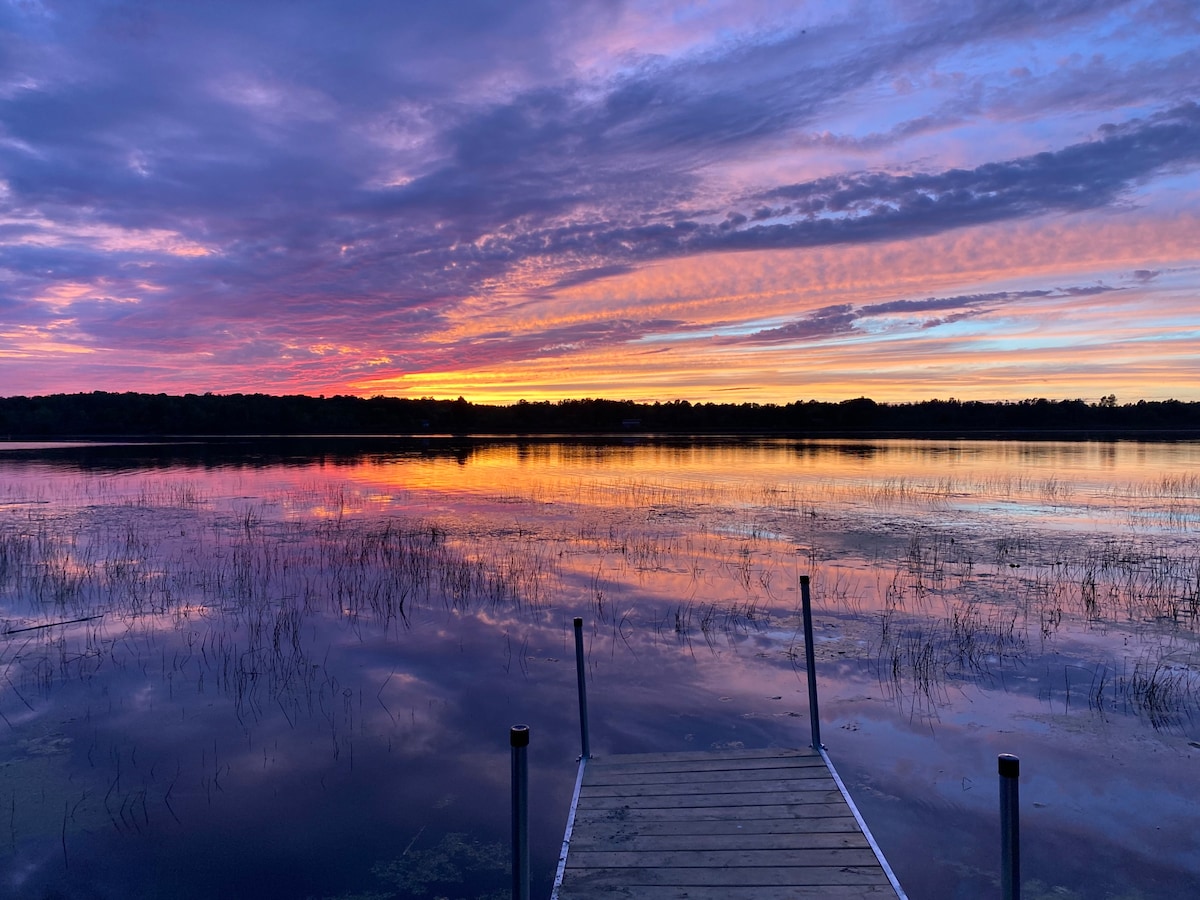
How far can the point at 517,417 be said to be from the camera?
13250 centimetres

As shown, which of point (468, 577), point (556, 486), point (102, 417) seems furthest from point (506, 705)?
point (102, 417)

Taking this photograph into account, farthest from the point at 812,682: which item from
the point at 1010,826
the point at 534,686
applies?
the point at 534,686

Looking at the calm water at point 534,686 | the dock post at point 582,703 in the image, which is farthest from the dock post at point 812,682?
the dock post at point 582,703

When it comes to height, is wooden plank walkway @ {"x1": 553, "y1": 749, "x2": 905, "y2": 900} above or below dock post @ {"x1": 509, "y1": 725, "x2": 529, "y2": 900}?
below

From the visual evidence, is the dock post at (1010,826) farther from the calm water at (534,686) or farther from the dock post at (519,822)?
the dock post at (519,822)

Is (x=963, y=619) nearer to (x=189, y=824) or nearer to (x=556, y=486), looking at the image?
(x=189, y=824)

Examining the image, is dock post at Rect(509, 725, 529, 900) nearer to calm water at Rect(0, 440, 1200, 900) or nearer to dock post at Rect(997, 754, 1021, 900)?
calm water at Rect(0, 440, 1200, 900)

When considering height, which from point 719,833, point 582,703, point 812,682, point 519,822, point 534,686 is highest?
point 519,822

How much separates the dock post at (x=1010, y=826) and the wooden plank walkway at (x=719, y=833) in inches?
29.8

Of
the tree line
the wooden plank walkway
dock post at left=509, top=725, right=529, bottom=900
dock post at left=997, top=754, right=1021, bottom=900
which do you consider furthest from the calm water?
the tree line

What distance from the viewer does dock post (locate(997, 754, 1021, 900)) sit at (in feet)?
12.8

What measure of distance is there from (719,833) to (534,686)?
15.0 ft

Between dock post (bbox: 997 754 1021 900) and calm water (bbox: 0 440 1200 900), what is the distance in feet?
5.57

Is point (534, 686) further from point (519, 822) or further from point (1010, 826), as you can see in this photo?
point (1010, 826)
